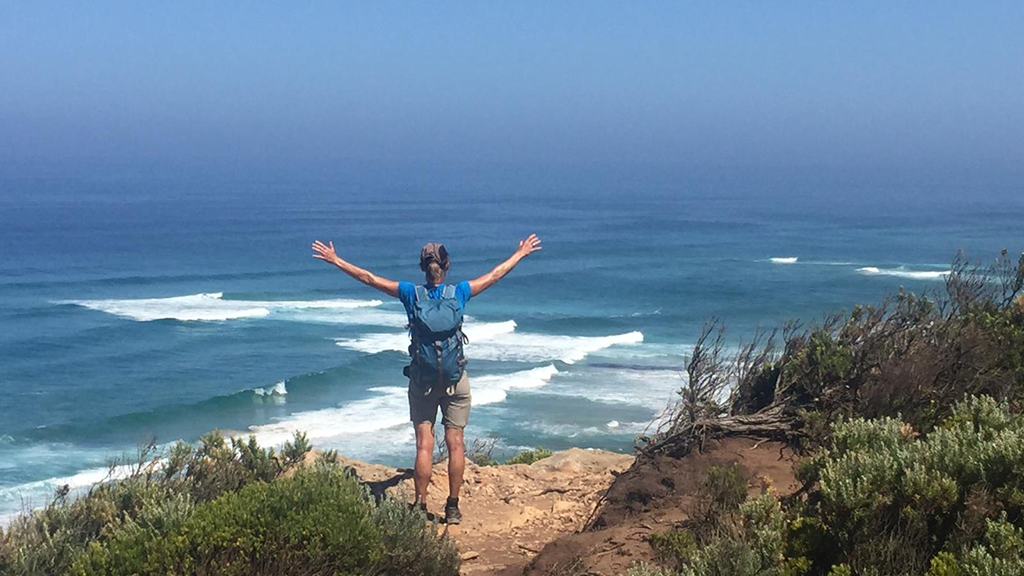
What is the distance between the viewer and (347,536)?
461 centimetres

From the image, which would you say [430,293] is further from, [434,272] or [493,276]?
[493,276]

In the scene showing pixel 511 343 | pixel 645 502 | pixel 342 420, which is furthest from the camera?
pixel 511 343

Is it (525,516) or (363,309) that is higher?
(525,516)

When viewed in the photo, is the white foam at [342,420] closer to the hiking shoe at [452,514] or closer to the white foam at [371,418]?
the white foam at [371,418]

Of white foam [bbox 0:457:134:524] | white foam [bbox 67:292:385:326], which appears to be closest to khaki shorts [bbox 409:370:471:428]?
white foam [bbox 0:457:134:524]

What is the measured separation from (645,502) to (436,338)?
1525mm

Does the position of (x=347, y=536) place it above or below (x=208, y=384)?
above

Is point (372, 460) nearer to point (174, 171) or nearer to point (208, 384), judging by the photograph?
point (208, 384)

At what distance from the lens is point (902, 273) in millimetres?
49812

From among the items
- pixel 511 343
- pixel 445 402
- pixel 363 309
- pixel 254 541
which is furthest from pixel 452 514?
pixel 363 309

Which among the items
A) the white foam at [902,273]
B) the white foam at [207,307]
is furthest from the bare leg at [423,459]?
the white foam at [902,273]

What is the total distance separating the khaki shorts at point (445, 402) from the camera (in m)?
6.55

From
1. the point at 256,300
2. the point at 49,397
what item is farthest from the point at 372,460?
the point at 256,300

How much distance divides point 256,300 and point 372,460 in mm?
23248
